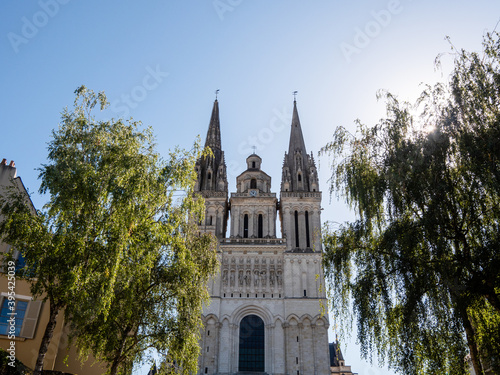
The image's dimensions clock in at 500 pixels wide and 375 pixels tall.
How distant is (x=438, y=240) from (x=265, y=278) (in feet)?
79.4

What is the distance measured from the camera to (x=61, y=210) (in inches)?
503

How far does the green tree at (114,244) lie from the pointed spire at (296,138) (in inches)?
1148

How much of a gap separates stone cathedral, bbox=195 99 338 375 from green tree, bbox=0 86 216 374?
14.2 m

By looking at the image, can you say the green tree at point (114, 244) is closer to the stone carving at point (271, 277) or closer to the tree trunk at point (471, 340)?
the tree trunk at point (471, 340)

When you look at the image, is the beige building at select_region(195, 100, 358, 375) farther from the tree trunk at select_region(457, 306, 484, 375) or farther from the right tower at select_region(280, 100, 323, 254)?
the tree trunk at select_region(457, 306, 484, 375)

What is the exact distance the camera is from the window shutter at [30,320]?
53.7ft

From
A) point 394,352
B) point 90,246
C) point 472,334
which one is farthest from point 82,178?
point 472,334

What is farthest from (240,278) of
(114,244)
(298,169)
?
(114,244)

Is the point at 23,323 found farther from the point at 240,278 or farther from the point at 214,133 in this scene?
the point at 214,133

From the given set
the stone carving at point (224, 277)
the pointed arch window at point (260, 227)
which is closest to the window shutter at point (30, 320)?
the stone carving at point (224, 277)

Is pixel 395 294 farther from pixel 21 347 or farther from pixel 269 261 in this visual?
pixel 269 261

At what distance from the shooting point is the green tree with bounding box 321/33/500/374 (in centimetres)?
1197

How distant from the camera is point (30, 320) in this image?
16.6 meters

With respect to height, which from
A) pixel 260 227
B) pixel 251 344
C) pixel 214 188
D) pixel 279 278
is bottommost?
pixel 251 344
